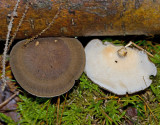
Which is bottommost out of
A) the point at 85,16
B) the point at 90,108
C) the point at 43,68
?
the point at 90,108

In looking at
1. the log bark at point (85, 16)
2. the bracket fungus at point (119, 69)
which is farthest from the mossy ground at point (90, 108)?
the log bark at point (85, 16)

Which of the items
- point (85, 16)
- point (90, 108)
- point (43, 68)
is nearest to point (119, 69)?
point (90, 108)

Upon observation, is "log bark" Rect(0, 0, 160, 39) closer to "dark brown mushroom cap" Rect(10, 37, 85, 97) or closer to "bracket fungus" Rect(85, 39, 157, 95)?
"dark brown mushroom cap" Rect(10, 37, 85, 97)

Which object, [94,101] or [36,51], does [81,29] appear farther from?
[94,101]

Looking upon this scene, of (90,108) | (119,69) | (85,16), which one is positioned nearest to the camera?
(85,16)

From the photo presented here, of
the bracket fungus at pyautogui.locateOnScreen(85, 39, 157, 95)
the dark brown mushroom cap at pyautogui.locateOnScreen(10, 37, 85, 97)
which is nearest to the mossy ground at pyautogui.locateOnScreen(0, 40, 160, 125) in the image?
the bracket fungus at pyautogui.locateOnScreen(85, 39, 157, 95)

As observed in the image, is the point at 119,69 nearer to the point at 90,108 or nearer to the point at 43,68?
the point at 90,108
